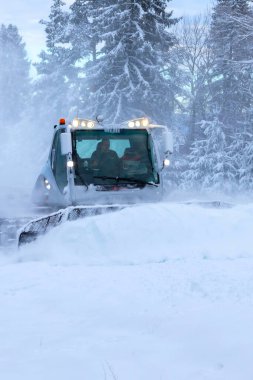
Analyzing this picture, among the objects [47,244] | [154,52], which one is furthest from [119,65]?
[47,244]

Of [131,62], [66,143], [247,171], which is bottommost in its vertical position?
[247,171]

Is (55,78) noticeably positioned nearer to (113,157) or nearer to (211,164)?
(211,164)

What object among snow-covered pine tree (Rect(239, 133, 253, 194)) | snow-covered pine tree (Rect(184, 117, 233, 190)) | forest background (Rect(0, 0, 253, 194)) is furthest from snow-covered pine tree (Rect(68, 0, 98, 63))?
snow-covered pine tree (Rect(239, 133, 253, 194))

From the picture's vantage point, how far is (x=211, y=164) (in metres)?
25.5

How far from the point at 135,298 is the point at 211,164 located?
69.4 ft

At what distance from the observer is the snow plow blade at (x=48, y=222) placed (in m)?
7.19

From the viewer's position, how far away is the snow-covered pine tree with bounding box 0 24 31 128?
56875 millimetres

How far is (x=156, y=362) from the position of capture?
343 centimetres

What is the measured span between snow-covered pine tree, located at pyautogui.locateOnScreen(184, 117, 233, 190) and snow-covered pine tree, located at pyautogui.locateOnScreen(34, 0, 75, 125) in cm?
1017

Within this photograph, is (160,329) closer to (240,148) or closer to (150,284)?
(150,284)

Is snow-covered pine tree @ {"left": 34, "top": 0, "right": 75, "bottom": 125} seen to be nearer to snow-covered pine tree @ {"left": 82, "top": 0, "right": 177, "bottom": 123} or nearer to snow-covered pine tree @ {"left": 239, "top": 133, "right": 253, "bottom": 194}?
snow-covered pine tree @ {"left": 82, "top": 0, "right": 177, "bottom": 123}

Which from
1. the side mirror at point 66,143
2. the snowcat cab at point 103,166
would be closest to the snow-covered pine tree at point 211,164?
the snowcat cab at point 103,166

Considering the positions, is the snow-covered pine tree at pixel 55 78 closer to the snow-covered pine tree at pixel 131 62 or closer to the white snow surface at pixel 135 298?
the snow-covered pine tree at pixel 131 62

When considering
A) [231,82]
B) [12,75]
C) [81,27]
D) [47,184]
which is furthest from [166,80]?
[12,75]
